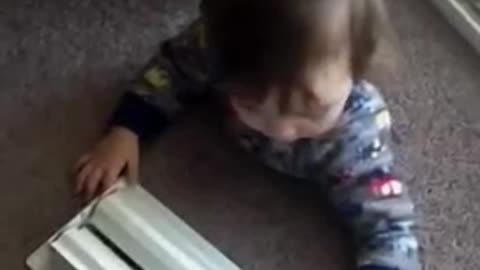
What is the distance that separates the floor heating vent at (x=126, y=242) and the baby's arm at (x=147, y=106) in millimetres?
38

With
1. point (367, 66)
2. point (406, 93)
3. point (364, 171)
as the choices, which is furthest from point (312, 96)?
point (406, 93)

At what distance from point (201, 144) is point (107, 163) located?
107 millimetres

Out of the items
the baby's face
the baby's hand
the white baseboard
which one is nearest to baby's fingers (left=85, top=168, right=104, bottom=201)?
the baby's hand

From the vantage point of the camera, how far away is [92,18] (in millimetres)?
1435

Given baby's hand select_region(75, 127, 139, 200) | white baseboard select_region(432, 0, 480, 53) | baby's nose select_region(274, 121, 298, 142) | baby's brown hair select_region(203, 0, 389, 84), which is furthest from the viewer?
white baseboard select_region(432, 0, 480, 53)

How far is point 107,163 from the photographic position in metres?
1.33

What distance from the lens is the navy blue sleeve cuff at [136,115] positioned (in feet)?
4.44

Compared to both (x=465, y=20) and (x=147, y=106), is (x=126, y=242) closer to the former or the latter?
(x=147, y=106)

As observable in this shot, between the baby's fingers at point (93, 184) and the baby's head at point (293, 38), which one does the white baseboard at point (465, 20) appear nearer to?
the baby's head at point (293, 38)

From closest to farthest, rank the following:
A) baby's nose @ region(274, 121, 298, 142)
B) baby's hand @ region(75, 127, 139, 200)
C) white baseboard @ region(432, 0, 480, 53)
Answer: baby's nose @ region(274, 121, 298, 142) < baby's hand @ region(75, 127, 139, 200) < white baseboard @ region(432, 0, 480, 53)

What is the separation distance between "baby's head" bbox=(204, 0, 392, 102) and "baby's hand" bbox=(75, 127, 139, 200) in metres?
0.20

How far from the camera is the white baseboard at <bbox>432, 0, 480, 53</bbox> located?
145 cm

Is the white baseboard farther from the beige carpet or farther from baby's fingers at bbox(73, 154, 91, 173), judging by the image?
baby's fingers at bbox(73, 154, 91, 173)

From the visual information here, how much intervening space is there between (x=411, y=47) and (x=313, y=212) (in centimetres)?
22
